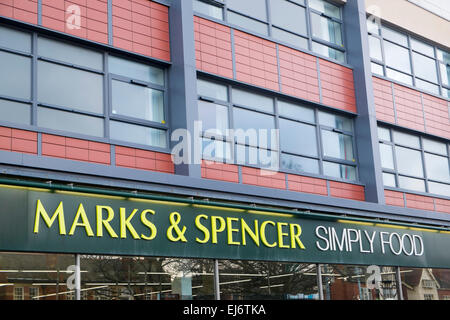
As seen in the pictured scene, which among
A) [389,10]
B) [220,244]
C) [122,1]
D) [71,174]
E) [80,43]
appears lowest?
[220,244]

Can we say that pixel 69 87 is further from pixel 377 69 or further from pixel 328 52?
pixel 377 69

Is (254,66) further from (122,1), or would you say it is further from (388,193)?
(388,193)

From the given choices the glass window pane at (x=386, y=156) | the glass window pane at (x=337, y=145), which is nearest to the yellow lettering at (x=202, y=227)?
the glass window pane at (x=337, y=145)

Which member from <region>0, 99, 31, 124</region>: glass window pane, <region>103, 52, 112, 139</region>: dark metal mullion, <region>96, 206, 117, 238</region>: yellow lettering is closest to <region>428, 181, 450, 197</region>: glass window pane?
<region>103, 52, 112, 139</region>: dark metal mullion

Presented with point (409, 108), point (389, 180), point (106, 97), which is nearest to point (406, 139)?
point (409, 108)

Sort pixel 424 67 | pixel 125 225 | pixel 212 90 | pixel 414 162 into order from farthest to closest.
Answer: pixel 424 67
pixel 414 162
pixel 212 90
pixel 125 225

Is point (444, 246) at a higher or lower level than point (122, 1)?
lower

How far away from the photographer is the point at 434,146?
21.1 m

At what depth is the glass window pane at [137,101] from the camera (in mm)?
13797

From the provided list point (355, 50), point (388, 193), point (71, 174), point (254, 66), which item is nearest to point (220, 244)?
point (71, 174)

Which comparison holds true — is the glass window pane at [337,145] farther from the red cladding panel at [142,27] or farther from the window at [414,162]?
the red cladding panel at [142,27]

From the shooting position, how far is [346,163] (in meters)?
18.1

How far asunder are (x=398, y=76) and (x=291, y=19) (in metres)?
4.45
